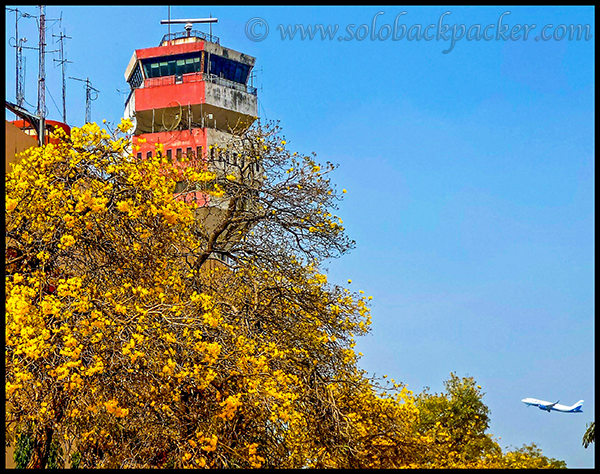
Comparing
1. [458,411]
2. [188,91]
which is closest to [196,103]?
[188,91]

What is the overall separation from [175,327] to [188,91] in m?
28.5

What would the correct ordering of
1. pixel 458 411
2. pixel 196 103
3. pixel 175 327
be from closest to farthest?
pixel 175 327, pixel 458 411, pixel 196 103

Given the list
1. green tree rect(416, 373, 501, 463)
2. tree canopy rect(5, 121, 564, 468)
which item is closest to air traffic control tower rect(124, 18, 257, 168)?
green tree rect(416, 373, 501, 463)

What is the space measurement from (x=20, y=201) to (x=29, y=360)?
2.09 meters

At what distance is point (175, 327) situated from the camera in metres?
8.38

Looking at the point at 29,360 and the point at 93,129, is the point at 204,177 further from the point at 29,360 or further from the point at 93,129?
the point at 29,360

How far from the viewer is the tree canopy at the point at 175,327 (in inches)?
322

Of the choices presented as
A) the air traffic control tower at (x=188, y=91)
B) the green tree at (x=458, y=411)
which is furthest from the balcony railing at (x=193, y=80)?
the green tree at (x=458, y=411)

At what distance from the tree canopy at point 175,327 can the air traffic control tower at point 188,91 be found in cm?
2198

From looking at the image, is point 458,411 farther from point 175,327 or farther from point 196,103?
point 196,103

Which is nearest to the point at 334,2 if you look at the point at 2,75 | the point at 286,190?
the point at 2,75

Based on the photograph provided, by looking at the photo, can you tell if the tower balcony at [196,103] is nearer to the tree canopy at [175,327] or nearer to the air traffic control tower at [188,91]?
the air traffic control tower at [188,91]

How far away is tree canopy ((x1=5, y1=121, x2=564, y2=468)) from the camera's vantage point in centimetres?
817

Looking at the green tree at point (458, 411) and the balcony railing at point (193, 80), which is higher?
the balcony railing at point (193, 80)
